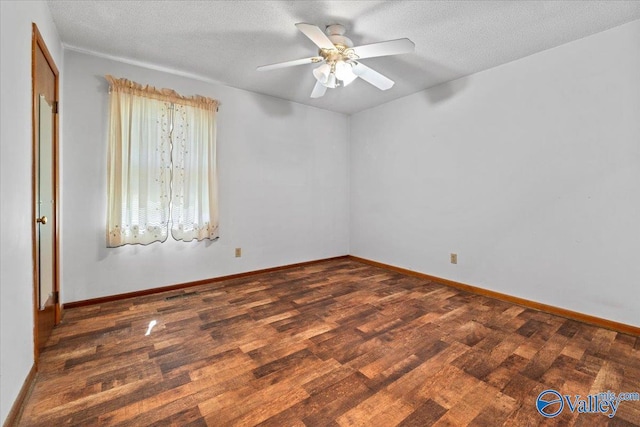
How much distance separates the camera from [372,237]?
440cm

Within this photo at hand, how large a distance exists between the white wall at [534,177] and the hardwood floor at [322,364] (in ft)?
1.48

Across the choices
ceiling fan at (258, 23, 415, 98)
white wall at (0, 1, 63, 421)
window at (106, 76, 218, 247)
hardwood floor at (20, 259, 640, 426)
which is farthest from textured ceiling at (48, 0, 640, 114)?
hardwood floor at (20, 259, 640, 426)

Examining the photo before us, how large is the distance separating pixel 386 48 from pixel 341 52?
369mm

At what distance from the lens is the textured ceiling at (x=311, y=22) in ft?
6.59

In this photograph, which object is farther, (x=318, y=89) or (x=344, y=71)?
(x=318, y=89)

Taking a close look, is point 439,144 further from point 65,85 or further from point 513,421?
point 65,85

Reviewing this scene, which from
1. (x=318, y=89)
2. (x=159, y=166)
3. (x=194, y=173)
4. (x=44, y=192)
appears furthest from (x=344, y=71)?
(x=44, y=192)

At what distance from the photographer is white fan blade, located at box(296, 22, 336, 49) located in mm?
1816

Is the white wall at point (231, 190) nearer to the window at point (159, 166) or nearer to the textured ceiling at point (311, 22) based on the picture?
the window at point (159, 166)

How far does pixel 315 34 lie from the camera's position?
191 cm

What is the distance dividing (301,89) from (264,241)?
6.81 ft

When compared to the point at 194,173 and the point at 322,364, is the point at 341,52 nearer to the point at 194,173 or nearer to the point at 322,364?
the point at 194,173

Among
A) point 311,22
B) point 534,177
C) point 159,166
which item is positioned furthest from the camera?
point 159,166

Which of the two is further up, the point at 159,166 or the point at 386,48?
the point at 386,48
